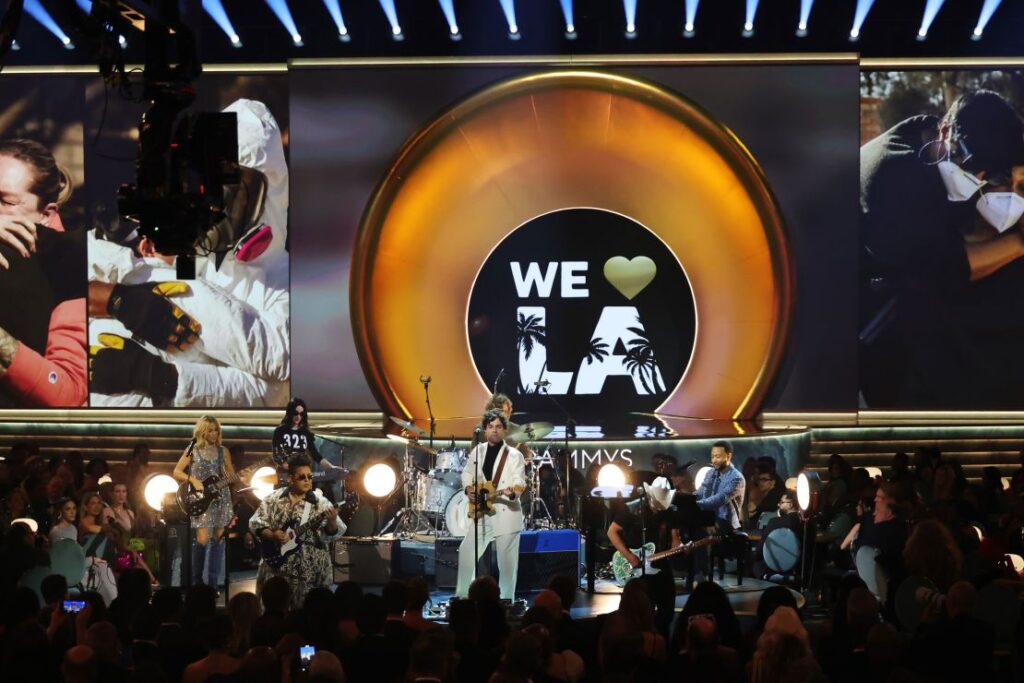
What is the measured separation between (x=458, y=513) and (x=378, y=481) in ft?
4.86

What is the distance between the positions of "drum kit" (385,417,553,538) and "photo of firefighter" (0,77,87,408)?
5.83 metres

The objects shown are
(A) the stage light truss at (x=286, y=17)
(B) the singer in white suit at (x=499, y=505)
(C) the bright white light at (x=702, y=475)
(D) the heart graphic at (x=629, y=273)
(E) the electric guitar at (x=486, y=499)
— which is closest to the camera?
(E) the electric guitar at (x=486, y=499)

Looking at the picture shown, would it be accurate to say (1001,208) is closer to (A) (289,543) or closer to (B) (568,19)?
(B) (568,19)

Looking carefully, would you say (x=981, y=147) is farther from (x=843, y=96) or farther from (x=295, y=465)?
(x=295, y=465)

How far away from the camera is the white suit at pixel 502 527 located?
31.1 ft

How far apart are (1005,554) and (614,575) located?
11.9 feet

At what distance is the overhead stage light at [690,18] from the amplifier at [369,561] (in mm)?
7090

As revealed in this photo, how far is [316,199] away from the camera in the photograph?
15211 millimetres

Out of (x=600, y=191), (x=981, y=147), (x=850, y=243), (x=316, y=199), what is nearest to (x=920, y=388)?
(x=850, y=243)

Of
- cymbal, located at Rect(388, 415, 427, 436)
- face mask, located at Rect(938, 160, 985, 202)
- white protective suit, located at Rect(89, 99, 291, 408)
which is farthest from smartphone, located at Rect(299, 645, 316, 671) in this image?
face mask, located at Rect(938, 160, 985, 202)

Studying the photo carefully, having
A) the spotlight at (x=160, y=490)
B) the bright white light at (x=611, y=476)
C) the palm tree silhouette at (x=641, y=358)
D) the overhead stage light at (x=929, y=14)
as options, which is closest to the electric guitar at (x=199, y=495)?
the spotlight at (x=160, y=490)

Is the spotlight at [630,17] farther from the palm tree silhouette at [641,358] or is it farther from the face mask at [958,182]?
the face mask at [958,182]

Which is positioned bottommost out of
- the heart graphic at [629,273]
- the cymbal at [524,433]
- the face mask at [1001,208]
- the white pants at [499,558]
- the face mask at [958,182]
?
the white pants at [499,558]

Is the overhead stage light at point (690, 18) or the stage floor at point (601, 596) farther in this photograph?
the overhead stage light at point (690, 18)
